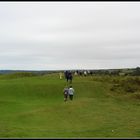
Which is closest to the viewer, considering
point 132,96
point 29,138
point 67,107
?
point 29,138

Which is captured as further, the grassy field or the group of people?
the group of people

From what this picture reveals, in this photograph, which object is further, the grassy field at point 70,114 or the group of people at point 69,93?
the group of people at point 69,93

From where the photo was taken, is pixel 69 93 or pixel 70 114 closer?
pixel 70 114

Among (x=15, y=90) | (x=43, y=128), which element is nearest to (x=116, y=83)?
(x=15, y=90)

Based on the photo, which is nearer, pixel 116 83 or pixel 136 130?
pixel 136 130

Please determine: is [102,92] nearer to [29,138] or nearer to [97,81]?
[97,81]

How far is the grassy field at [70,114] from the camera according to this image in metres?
21.2

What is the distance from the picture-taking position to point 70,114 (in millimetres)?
27609

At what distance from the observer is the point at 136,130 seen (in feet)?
71.4

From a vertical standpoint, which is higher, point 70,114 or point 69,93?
point 69,93

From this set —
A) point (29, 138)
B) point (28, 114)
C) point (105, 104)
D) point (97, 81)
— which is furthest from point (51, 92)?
point (29, 138)

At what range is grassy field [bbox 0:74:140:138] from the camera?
69.7 ft

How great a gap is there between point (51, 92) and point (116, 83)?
7.83 m

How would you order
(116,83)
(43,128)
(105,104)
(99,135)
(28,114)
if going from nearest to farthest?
(99,135), (43,128), (28,114), (105,104), (116,83)
